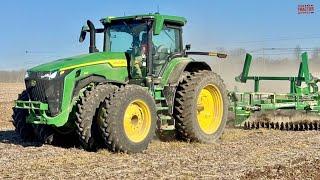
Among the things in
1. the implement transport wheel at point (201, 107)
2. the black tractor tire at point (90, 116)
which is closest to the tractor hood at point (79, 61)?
the black tractor tire at point (90, 116)

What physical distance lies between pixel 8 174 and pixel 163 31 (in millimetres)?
4545

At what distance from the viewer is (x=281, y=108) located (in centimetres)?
1291

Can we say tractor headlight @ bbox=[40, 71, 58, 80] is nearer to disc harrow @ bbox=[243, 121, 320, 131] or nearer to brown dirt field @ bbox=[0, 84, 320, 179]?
brown dirt field @ bbox=[0, 84, 320, 179]

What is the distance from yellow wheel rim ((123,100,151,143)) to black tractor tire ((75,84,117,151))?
0.44 meters

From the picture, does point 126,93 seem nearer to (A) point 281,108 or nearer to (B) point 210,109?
(B) point 210,109

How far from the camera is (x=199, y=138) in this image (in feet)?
33.8

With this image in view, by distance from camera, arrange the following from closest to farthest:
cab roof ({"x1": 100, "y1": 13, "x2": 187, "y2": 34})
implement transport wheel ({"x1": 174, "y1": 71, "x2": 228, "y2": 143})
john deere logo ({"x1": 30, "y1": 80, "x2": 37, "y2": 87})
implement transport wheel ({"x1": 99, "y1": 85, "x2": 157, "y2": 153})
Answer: implement transport wheel ({"x1": 99, "y1": 85, "x2": 157, "y2": 153}), john deere logo ({"x1": 30, "y1": 80, "x2": 37, "y2": 87}), cab roof ({"x1": 100, "y1": 13, "x2": 187, "y2": 34}), implement transport wheel ({"x1": 174, "y1": 71, "x2": 228, "y2": 143})

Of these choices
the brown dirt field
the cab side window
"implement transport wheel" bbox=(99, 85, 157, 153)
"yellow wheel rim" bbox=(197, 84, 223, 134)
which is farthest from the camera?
"yellow wheel rim" bbox=(197, 84, 223, 134)

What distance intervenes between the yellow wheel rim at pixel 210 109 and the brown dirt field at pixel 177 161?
488mm

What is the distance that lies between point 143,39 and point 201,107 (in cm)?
183

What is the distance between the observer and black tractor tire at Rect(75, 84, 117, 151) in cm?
866

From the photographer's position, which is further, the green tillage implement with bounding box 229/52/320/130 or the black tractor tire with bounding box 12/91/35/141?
the green tillage implement with bounding box 229/52/320/130

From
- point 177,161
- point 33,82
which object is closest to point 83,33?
point 33,82

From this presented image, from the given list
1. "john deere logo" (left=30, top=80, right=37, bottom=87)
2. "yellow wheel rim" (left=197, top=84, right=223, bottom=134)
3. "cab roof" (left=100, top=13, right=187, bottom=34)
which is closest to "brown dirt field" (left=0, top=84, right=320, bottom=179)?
"yellow wheel rim" (left=197, top=84, right=223, bottom=134)
